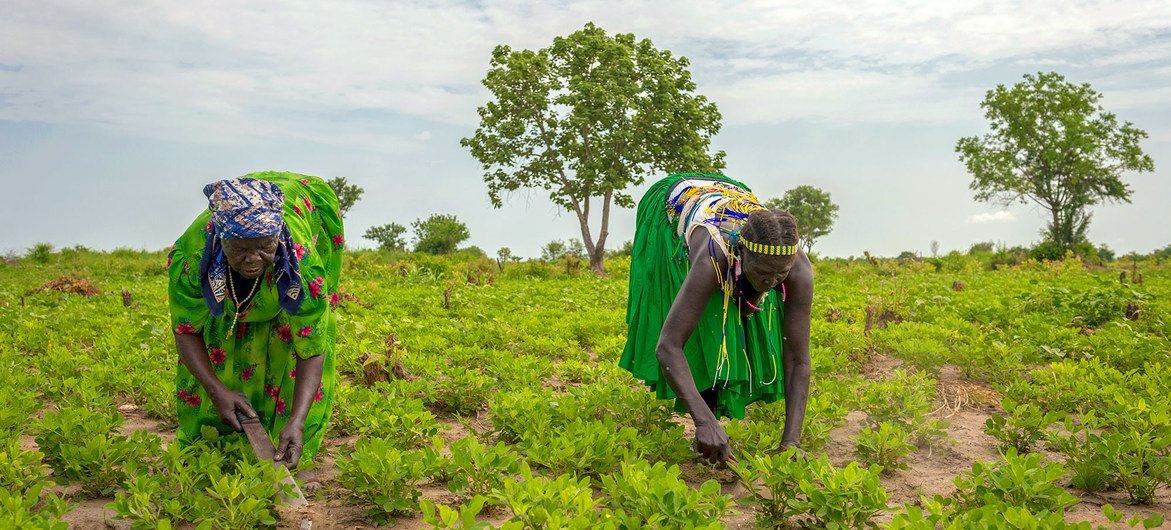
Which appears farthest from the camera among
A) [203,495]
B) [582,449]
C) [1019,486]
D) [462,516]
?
[582,449]

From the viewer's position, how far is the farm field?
3467mm

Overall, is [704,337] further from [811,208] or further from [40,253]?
[811,208]

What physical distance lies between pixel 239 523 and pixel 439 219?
29757 mm

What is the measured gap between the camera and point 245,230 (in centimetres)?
333

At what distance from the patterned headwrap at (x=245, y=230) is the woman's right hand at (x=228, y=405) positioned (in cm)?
36

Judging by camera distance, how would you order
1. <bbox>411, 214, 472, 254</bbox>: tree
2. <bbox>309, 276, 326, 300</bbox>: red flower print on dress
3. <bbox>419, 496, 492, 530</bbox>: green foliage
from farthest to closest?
<bbox>411, 214, 472, 254</bbox>: tree, <bbox>309, 276, 326, 300</bbox>: red flower print on dress, <bbox>419, 496, 492, 530</bbox>: green foliage

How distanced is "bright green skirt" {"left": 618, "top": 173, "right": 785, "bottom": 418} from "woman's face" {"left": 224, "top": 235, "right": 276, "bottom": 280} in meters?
1.92

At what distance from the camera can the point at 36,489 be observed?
3.54 metres

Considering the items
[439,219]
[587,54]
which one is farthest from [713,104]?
[439,219]

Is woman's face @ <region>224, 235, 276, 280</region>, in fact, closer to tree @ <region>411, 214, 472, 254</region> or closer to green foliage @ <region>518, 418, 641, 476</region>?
green foliage @ <region>518, 418, 641, 476</region>

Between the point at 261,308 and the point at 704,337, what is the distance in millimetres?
2045

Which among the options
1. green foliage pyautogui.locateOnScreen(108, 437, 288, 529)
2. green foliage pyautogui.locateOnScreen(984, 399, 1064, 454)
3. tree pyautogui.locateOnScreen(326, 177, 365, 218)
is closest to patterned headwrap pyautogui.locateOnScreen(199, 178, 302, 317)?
green foliage pyautogui.locateOnScreen(108, 437, 288, 529)

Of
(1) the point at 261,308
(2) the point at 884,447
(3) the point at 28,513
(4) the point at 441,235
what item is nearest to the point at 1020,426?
(2) the point at 884,447

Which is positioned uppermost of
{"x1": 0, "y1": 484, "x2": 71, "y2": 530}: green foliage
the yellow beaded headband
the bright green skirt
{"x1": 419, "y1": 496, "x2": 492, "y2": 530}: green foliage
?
the yellow beaded headband
